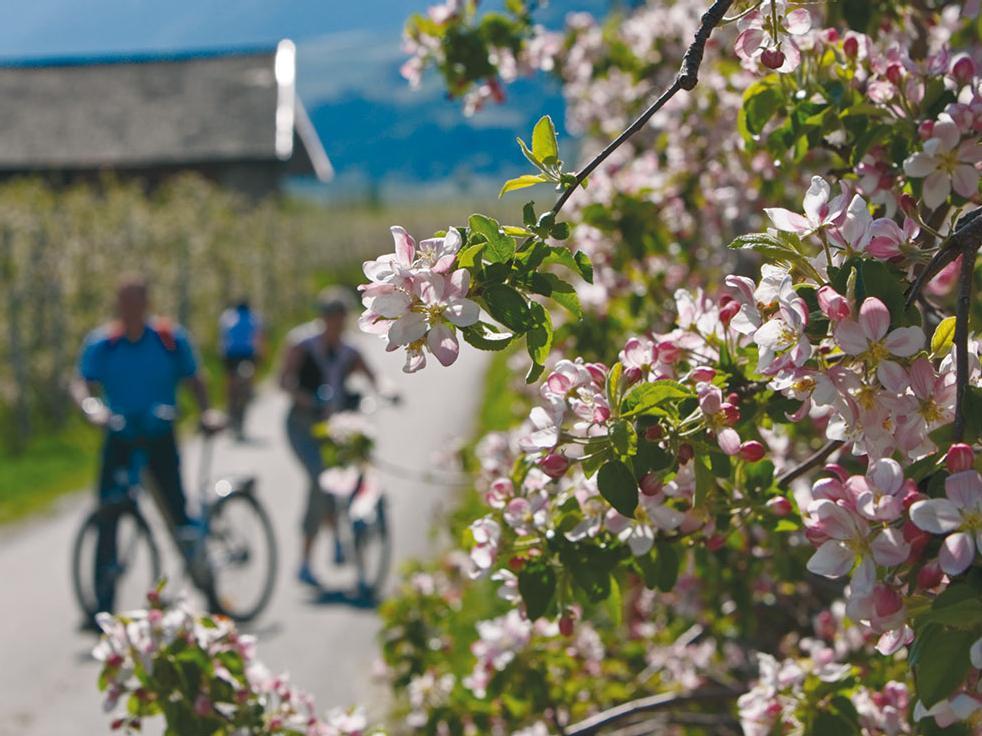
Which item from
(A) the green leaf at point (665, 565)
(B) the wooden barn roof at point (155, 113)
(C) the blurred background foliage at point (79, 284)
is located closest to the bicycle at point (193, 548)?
(C) the blurred background foliage at point (79, 284)

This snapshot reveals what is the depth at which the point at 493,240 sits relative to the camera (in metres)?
1.56

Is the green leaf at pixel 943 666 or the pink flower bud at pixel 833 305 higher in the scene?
the pink flower bud at pixel 833 305

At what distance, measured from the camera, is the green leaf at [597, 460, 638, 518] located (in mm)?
1604

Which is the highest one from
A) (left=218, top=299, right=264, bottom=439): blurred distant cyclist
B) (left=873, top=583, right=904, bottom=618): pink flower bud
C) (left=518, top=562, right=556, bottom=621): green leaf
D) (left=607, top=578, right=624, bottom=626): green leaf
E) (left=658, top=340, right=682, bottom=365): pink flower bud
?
(left=218, top=299, right=264, bottom=439): blurred distant cyclist

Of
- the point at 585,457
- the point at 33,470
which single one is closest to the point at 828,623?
the point at 585,457

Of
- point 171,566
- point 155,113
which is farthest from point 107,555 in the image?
point 155,113

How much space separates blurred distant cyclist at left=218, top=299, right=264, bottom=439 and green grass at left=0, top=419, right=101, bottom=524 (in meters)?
1.54

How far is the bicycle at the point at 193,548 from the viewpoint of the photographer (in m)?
7.20

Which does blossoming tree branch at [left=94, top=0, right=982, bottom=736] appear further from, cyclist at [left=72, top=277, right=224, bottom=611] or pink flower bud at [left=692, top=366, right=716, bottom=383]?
cyclist at [left=72, top=277, right=224, bottom=611]

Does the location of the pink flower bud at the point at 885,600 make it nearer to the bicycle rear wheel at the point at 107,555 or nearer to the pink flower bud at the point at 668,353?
the pink flower bud at the point at 668,353

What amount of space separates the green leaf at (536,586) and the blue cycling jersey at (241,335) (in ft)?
43.1

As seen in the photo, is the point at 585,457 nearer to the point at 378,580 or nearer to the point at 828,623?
the point at 828,623

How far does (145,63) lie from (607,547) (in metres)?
40.6

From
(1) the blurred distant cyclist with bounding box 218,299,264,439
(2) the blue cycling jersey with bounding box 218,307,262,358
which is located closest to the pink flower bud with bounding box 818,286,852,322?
(1) the blurred distant cyclist with bounding box 218,299,264,439
